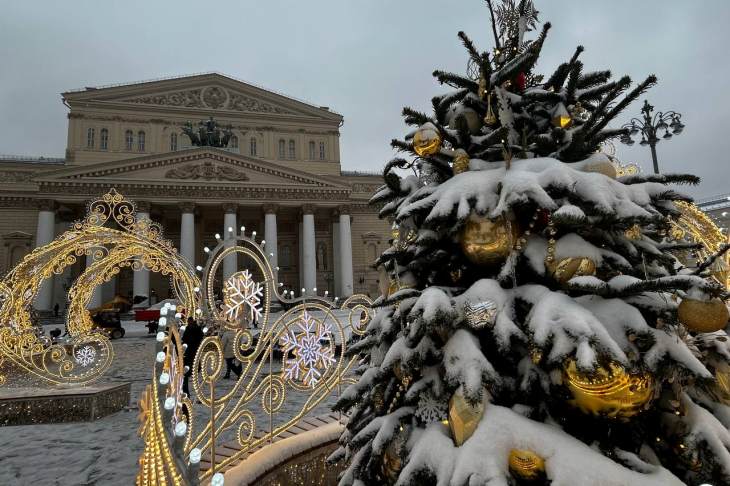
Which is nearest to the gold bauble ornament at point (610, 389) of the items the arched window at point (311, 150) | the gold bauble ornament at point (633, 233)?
the gold bauble ornament at point (633, 233)

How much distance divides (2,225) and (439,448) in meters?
41.3

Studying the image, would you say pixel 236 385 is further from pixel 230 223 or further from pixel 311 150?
pixel 311 150

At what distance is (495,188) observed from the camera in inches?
66.3

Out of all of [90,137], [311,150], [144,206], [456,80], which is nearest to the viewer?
[456,80]

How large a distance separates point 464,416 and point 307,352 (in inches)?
121

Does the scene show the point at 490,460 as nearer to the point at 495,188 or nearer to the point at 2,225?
the point at 495,188

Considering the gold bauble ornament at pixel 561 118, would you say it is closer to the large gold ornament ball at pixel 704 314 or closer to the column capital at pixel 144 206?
the large gold ornament ball at pixel 704 314

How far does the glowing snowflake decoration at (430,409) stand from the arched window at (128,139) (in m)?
41.2

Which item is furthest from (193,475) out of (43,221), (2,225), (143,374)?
(2,225)

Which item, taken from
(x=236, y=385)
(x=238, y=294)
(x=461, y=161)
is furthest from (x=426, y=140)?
(x=238, y=294)

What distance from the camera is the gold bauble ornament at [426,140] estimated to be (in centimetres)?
189

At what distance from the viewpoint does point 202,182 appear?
31172 mm

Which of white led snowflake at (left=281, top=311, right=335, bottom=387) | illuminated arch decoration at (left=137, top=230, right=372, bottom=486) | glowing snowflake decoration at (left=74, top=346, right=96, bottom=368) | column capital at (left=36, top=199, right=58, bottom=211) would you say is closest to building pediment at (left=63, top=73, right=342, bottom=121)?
column capital at (left=36, top=199, right=58, bottom=211)

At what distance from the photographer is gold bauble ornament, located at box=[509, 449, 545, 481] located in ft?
4.04
